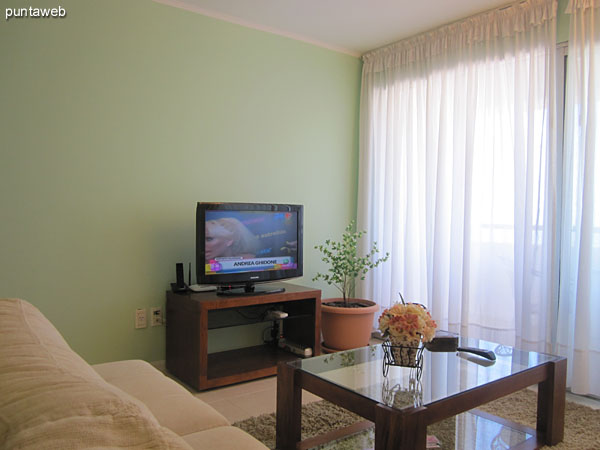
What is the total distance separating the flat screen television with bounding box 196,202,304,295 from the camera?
3.12m

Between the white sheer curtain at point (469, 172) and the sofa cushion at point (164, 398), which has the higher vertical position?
the white sheer curtain at point (469, 172)

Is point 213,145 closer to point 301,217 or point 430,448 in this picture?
point 301,217

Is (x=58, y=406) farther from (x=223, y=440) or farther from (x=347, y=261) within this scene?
(x=347, y=261)

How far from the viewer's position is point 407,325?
197 cm

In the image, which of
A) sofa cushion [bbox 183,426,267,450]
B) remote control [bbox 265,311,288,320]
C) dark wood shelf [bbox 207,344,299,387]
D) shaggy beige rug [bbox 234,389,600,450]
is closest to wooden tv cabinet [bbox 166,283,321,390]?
dark wood shelf [bbox 207,344,299,387]

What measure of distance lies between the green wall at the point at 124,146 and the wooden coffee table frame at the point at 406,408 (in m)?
1.57

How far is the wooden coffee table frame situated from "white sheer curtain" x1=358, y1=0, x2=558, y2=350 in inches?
37.9

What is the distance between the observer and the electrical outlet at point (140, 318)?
323 cm

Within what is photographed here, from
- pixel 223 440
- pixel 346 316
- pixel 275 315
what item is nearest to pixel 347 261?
pixel 346 316

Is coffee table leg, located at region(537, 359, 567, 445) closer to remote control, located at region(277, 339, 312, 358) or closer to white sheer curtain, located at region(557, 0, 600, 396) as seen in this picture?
white sheer curtain, located at region(557, 0, 600, 396)

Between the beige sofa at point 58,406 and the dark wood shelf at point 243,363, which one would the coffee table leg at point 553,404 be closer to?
the dark wood shelf at point 243,363

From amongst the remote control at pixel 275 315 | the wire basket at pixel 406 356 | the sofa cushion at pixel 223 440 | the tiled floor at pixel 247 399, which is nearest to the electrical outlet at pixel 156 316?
the tiled floor at pixel 247 399

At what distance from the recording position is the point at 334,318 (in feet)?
12.3

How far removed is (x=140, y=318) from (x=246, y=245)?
2.82 ft
